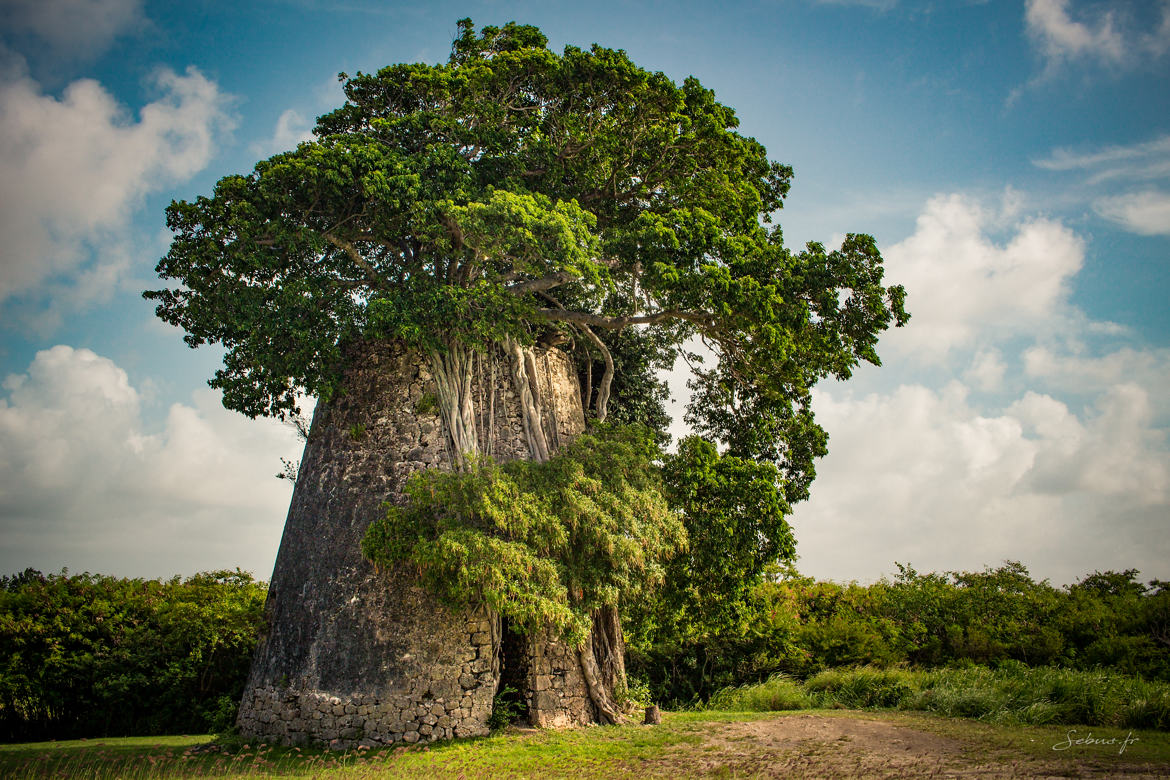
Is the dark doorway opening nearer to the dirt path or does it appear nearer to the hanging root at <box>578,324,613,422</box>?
the dirt path

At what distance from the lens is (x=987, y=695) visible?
1109cm

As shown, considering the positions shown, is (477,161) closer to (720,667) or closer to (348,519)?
(348,519)

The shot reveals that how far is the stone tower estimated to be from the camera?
418 inches

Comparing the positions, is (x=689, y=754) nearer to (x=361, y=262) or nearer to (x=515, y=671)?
(x=515, y=671)

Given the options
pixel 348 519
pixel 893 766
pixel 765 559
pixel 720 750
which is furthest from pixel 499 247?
pixel 893 766

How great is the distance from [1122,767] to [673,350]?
10.7 meters

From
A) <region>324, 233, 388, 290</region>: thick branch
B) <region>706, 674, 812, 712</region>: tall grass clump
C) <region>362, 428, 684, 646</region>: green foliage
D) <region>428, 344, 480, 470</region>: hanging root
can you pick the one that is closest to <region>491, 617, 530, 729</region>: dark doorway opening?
<region>362, 428, 684, 646</region>: green foliage

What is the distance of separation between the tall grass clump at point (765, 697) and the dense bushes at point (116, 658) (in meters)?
8.62

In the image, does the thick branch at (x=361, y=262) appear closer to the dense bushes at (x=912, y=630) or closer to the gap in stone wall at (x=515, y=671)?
the gap in stone wall at (x=515, y=671)

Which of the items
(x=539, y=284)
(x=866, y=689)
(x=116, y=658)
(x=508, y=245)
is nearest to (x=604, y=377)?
(x=539, y=284)

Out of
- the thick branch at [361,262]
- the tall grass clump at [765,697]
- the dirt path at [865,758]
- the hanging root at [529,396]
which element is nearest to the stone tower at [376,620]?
the hanging root at [529,396]

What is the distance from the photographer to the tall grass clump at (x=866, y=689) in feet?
40.5

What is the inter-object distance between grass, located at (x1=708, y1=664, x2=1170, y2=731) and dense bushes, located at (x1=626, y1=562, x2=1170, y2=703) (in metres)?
0.69

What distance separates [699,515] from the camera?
11.3 metres
